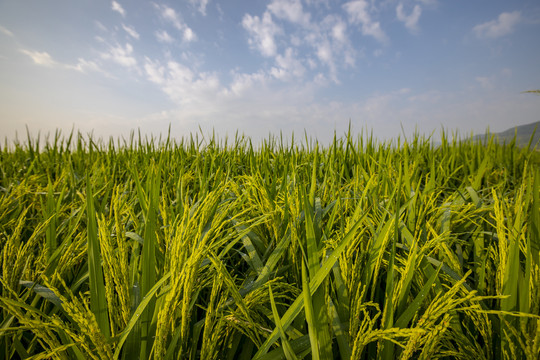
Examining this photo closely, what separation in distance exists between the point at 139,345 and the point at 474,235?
1.34 meters

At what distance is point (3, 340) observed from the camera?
2.75 feet

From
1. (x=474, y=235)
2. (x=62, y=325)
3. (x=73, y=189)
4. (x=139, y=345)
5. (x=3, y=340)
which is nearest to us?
(x=62, y=325)

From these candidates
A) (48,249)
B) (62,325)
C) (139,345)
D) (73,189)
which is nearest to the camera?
(62,325)

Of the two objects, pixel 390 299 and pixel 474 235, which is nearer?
pixel 390 299

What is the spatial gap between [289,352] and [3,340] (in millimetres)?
870

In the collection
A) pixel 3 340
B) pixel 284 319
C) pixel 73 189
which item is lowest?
pixel 3 340

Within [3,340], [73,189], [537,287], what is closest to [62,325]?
[3,340]

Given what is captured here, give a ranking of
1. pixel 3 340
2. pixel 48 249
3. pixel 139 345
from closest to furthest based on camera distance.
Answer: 1. pixel 139 345
2. pixel 3 340
3. pixel 48 249

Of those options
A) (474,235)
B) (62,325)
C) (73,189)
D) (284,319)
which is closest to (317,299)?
(284,319)

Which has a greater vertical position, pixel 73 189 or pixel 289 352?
pixel 73 189

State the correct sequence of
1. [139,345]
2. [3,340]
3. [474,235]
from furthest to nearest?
[474,235] < [3,340] < [139,345]

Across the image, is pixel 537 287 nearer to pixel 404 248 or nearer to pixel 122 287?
pixel 404 248

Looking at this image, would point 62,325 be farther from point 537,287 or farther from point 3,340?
point 537,287

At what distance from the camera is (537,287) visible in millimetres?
753
